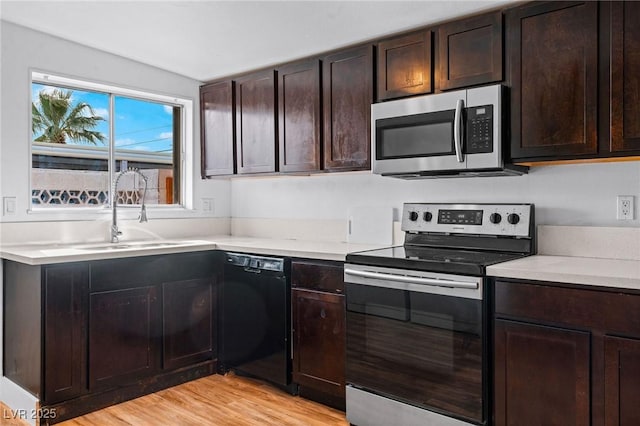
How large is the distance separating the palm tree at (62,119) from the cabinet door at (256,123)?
3.31 feet

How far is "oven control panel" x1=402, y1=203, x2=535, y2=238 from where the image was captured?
2590 millimetres

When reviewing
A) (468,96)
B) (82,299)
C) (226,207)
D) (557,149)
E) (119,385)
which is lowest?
(119,385)

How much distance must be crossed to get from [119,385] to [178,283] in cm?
69

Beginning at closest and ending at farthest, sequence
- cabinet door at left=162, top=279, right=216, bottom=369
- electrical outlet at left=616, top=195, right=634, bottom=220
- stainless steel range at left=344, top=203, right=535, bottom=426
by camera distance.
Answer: stainless steel range at left=344, top=203, right=535, bottom=426, electrical outlet at left=616, top=195, right=634, bottom=220, cabinet door at left=162, top=279, right=216, bottom=369

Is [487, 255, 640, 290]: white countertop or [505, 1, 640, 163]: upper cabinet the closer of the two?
[487, 255, 640, 290]: white countertop

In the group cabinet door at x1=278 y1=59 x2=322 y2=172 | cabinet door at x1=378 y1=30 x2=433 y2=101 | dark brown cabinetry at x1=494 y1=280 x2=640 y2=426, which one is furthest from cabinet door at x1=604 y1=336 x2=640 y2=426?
cabinet door at x1=278 y1=59 x2=322 y2=172

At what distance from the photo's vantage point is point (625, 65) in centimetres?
208

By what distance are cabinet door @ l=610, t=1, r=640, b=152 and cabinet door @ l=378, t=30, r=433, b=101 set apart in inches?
34.4

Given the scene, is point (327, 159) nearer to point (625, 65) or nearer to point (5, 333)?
point (625, 65)

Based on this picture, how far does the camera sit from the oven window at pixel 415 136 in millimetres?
2541

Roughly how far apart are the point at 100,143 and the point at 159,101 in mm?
605

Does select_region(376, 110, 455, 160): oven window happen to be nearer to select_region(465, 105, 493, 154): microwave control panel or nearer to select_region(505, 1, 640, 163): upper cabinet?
select_region(465, 105, 493, 154): microwave control panel

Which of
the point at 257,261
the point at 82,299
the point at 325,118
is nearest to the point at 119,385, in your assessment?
the point at 82,299

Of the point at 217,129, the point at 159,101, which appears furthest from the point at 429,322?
A: the point at 159,101
